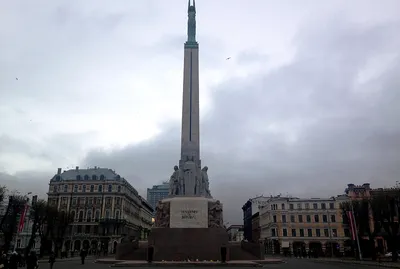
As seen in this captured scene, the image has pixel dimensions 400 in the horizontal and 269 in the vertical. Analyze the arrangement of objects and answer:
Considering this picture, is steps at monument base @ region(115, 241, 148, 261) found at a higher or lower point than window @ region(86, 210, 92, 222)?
lower

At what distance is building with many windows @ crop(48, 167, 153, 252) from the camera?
75062 millimetres

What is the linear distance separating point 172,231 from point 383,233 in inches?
2121

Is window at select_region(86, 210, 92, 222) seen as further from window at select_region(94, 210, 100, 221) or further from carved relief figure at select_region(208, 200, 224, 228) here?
carved relief figure at select_region(208, 200, 224, 228)

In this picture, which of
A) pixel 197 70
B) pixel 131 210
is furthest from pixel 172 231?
pixel 131 210

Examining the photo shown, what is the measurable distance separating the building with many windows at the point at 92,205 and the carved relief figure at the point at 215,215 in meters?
46.1

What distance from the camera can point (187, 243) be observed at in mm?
30359

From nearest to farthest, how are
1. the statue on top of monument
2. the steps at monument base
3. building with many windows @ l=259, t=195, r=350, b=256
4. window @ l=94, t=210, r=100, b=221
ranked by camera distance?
1. the steps at monument base
2. the statue on top of monument
3. building with many windows @ l=259, t=195, r=350, b=256
4. window @ l=94, t=210, r=100, b=221

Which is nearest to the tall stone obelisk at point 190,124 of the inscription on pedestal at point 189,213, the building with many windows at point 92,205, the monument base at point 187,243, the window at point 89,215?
the inscription on pedestal at point 189,213

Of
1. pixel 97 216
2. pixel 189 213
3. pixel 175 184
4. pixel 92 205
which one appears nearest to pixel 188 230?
pixel 189 213

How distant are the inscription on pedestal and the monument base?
1386mm

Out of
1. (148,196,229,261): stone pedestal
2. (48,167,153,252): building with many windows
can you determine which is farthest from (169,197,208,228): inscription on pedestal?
(48,167,153,252): building with many windows

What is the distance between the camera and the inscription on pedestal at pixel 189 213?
3228 cm

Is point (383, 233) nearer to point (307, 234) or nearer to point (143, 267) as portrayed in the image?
point (307, 234)

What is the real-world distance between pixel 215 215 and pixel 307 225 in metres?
44.1
